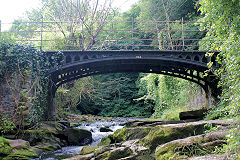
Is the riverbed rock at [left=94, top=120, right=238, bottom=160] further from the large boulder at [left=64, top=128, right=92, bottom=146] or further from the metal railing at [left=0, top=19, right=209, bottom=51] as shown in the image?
the metal railing at [left=0, top=19, right=209, bottom=51]

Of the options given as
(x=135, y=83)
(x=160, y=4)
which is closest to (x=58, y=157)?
(x=160, y=4)

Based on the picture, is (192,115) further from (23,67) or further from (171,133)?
(23,67)

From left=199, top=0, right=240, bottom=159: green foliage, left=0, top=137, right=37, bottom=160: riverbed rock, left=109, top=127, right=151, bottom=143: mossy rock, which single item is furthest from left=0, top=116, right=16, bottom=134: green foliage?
left=199, top=0, right=240, bottom=159: green foliage

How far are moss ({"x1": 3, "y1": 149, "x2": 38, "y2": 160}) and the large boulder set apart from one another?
11.7 ft

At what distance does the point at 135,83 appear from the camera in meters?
36.2

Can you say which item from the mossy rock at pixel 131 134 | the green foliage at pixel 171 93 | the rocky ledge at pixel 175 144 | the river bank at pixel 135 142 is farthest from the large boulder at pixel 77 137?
the green foliage at pixel 171 93

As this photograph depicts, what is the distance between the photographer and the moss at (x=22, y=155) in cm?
766

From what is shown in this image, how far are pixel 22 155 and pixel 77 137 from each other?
4362 mm

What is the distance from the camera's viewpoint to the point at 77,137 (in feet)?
39.9

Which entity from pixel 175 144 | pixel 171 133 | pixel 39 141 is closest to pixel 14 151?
pixel 39 141

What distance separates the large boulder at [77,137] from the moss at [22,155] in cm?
357

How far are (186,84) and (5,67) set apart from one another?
15.4 meters

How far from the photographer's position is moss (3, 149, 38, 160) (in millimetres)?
7660

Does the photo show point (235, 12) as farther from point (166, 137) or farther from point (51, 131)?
point (51, 131)
